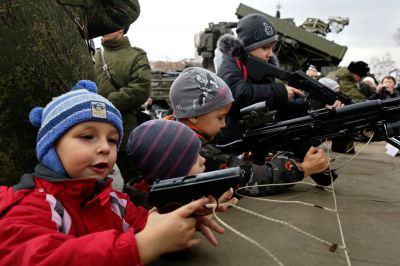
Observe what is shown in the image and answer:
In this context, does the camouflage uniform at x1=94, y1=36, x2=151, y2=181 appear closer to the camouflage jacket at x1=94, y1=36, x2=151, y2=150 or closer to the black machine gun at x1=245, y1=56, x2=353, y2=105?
the camouflage jacket at x1=94, y1=36, x2=151, y2=150

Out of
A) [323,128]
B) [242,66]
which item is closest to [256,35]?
[242,66]

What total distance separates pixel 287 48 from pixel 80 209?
10.3 m

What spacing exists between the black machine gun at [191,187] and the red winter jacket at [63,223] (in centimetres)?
10

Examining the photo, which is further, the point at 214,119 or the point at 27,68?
the point at 214,119

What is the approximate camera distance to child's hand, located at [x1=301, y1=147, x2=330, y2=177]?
185 cm

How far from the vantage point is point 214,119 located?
6.08 feet

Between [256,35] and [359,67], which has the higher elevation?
[256,35]

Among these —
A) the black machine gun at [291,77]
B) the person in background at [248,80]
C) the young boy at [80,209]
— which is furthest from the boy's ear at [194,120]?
the black machine gun at [291,77]

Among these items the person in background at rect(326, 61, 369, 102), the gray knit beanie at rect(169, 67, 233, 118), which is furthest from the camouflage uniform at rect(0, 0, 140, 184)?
the person in background at rect(326, 61, 369, 102)

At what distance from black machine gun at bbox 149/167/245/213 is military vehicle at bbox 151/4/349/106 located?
9173 mm

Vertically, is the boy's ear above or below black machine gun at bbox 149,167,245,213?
below

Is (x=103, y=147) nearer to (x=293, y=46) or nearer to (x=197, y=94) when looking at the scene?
(x=197, y=94)

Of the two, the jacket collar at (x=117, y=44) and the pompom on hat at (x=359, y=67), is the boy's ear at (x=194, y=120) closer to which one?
the jacket collar at (x=117, y=44)

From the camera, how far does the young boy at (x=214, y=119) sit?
1.81 meters
